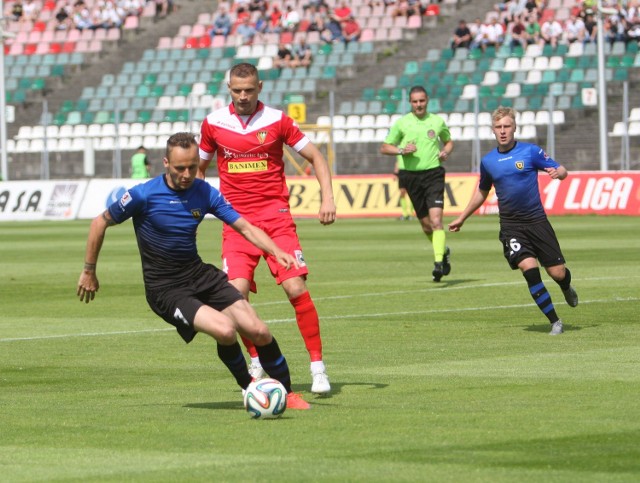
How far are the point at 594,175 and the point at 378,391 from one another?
28538 mm

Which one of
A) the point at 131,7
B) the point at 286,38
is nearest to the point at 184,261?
the point at 286,38

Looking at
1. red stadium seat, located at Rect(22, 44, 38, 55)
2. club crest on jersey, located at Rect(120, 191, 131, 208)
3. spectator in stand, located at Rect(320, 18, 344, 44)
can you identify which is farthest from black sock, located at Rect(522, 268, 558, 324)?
red stadium seat, located at Rect(22, 44, 38, 55)

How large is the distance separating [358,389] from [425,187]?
10.4 m

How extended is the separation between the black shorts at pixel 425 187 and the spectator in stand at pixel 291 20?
36.0 m

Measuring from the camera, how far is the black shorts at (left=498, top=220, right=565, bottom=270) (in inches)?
584

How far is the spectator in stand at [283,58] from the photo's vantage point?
54469 millimetres

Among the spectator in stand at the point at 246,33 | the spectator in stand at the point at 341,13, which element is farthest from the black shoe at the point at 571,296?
the spectator in stand at the point at 246,33

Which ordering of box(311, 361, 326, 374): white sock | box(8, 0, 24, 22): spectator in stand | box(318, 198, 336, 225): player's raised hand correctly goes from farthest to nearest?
box(8, 0, 24, 22): spectator in stand < box(318, 198, 336, 225): player's raised hand < box(311, 361, 326, 374): white sock

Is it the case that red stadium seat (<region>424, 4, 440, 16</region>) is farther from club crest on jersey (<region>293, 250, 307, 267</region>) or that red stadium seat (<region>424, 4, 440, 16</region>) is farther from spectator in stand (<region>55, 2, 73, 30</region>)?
club crest on jersey (<region>293, 250, 307, 267</region>)

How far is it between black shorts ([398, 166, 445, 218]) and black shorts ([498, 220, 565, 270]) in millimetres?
5704

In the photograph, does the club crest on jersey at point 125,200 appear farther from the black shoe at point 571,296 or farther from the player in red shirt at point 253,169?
the black shoe at point 571,296

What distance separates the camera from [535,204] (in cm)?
1504

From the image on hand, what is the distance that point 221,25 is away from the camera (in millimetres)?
58500

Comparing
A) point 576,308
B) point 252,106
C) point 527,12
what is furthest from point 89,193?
point 252,106
